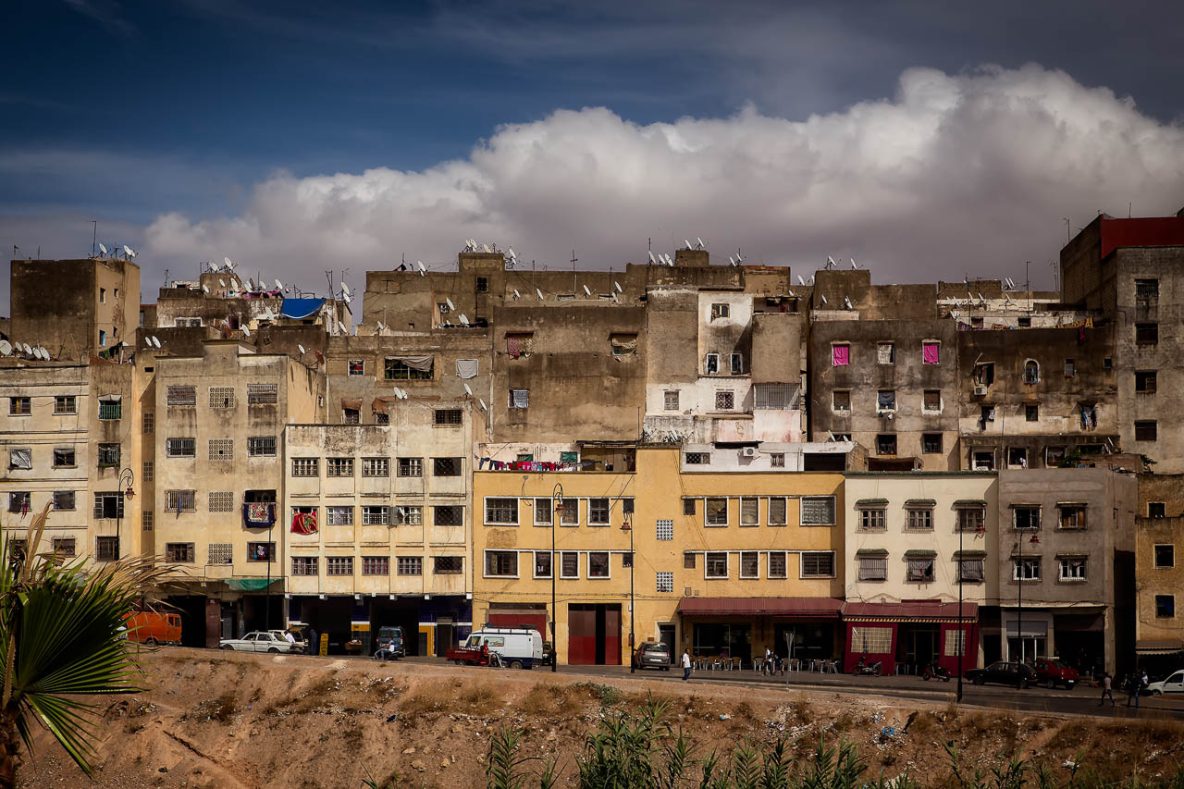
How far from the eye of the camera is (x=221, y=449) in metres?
80.4

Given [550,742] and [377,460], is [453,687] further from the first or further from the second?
[377,460]

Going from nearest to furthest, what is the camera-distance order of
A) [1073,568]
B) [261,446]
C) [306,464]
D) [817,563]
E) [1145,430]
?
[1073,568] < [817,563] < [306,464] < [261,446] < [1145,430]

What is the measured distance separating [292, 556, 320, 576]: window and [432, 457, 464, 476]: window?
8478mm

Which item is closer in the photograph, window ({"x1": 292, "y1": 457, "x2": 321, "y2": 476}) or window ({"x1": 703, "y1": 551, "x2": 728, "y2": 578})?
window ({"x1": 703, "y1": 551, "x2": 728, "y2": 578})

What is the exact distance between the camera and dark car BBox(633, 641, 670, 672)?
71438mm

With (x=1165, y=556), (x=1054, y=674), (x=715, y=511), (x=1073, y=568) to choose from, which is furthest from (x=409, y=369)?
(x=1165, y=556)

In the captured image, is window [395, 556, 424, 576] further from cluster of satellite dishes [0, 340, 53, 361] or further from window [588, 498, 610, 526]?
cluster of satellite dishes [0, 340, 53, 361]

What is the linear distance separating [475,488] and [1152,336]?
4573 cm

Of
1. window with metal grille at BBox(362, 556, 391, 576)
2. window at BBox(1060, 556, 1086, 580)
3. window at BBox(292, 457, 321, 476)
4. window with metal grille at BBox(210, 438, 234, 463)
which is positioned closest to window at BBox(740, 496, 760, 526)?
window at BBox(1060, 556, 1086, 580)

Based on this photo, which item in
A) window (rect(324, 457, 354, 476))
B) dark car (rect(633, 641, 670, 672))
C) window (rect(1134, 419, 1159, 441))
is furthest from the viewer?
window (rect(1134, 419, 1159, 441))

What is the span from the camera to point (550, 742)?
57.5 meters

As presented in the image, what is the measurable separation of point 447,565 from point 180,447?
17.6m

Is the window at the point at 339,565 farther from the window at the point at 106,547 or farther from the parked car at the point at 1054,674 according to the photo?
the parked car at the point at 1054,674

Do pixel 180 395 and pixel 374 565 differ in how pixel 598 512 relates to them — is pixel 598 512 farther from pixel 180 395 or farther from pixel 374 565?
pixel 180 395
